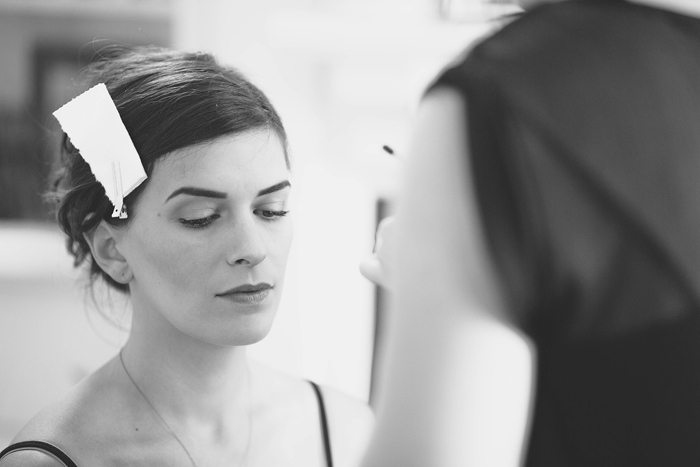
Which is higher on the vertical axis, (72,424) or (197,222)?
(197,222)

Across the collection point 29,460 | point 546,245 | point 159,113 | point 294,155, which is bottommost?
point 294,155

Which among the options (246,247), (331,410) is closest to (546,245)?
(246,247)

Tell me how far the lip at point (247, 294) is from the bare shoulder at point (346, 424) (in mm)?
283

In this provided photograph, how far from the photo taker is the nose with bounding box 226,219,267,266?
0.95 m

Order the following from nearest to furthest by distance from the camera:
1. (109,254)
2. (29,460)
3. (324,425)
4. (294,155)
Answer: (29,460) → (109,254) → (324,425) → (294,155)

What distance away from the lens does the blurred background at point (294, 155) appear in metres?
2.29

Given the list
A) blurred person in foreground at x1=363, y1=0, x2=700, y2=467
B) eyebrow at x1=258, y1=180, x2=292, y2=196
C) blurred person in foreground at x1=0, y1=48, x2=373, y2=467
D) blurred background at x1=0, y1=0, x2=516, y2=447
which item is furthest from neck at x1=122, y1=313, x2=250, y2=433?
blurred background at x1=0, y1=0, x2=516, y2=447

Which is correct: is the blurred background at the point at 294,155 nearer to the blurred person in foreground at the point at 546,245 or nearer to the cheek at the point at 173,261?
the cheek at the point at 173,261

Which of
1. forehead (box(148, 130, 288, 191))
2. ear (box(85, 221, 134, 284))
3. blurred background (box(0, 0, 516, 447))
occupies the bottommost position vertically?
blurred background (box(0, 0, 516, 447))

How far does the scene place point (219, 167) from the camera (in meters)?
0.95

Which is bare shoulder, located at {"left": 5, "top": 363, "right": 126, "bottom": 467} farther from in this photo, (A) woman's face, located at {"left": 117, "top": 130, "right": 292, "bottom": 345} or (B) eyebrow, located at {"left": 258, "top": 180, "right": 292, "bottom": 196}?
(B) eyebrow, located at {"left": 258, "top": 180, "right": 292, "bottom": 196}

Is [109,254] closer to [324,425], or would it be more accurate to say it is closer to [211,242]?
[211,242]

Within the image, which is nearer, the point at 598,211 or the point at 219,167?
the point at 598,211

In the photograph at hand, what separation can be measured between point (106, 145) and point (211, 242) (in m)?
0.19
